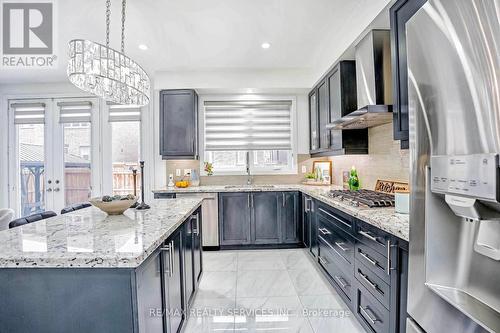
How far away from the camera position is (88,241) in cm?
121

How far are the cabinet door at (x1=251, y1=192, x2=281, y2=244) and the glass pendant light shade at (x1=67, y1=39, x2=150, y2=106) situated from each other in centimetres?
218

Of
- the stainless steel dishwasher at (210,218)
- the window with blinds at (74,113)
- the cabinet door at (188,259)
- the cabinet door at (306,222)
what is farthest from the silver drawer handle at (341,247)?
the window with blinds at (74,113)

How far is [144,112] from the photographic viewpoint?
4.31m

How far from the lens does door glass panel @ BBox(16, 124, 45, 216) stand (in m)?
4.42

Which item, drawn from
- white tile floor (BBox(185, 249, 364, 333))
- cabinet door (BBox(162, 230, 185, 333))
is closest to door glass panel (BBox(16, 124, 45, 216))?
white tile floor (BBox(185, 249, 364, 333))

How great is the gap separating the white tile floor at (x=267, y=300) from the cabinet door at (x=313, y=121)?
1790 mm

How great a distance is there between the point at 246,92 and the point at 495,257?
A: 392 centimetres

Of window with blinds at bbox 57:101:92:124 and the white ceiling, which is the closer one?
the white ceiling

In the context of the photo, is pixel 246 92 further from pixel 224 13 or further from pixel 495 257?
pixel 495 257

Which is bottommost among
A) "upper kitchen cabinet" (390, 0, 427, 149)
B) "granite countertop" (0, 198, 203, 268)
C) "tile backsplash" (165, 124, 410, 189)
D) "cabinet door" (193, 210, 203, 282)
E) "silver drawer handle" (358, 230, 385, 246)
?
"cabinet door" (193, 210, 203, 282)

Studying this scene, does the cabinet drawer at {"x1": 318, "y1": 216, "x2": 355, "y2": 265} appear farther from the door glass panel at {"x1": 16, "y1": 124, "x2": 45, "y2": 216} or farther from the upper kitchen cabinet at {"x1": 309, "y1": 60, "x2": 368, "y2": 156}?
the door glass panel at {"x1": 16, "y1": 124, "x2": 45, "y2": 216}

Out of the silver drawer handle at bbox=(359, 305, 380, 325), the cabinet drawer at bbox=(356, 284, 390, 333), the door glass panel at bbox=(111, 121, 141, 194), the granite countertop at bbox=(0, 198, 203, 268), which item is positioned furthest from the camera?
the door glass panel at bbox=(111, 121, 141, 194)

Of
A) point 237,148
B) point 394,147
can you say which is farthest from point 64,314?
point 237,148

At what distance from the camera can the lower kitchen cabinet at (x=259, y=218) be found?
380cm
